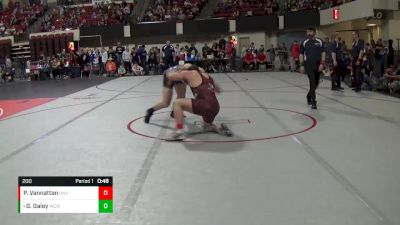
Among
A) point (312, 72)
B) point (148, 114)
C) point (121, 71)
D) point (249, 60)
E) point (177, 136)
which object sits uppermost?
point (249, 60)

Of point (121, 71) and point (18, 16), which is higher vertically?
point (18, 16)

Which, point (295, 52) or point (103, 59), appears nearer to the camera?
point (295, 52)

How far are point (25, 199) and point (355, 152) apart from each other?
146 inches

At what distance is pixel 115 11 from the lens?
90.5ft

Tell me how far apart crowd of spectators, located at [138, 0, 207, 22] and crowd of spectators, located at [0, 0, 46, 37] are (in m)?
8.90

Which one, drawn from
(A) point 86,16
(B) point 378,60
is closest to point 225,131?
(B) point 378,60

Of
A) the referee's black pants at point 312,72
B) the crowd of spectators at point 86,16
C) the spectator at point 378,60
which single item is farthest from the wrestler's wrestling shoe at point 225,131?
the crowd of spectators at point 86,16

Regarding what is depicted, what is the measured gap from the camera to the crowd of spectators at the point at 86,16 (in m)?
26.6

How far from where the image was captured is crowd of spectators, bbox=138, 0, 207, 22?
25578 millimetres

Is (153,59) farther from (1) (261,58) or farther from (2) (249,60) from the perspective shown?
(1) (261,58)

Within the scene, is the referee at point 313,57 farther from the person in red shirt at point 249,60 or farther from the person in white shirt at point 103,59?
the person in white shirt at point 103,59

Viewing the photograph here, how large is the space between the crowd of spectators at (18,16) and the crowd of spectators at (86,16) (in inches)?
51.1
